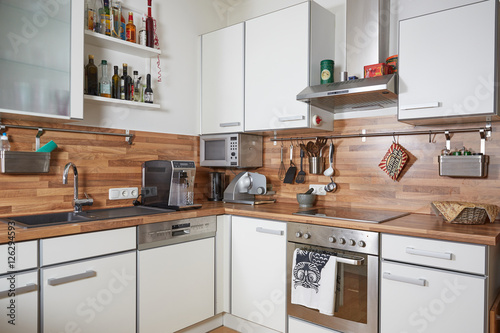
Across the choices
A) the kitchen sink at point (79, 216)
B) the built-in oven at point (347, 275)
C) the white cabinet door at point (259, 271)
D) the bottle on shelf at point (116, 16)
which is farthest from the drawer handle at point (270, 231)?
the bottle on shelf at point (116, 16)

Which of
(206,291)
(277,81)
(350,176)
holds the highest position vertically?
(277,81)

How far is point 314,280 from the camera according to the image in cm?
209

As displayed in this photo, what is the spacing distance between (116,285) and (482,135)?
230 centimetres

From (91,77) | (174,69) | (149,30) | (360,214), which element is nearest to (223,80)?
(174,69)

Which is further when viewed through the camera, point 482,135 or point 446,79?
point 482,135

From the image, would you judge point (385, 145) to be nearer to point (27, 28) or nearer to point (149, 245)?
point (149, 245)

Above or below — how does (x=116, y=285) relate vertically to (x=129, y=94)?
below

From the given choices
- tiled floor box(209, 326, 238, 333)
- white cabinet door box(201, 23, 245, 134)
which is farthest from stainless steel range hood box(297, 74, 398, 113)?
tiled floor box(209, 326, 238, 333)

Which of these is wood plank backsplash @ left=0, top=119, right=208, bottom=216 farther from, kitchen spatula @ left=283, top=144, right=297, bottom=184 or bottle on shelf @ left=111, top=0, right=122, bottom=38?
kitchen spatula @ left=283, top=144, right=297, bottom=184

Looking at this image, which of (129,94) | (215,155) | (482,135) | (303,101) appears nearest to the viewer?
(482,135)

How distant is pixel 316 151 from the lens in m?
2.82

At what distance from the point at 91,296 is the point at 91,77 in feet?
4.59

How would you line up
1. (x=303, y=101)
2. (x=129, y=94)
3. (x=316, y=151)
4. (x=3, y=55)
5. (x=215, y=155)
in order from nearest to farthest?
(x=3, y=55)
(x=303, y=101)
(x=129, y=94)
(x=316, y=151)
(x=215, y=155)

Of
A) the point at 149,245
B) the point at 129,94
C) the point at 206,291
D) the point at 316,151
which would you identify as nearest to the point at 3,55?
the point at 129,94
